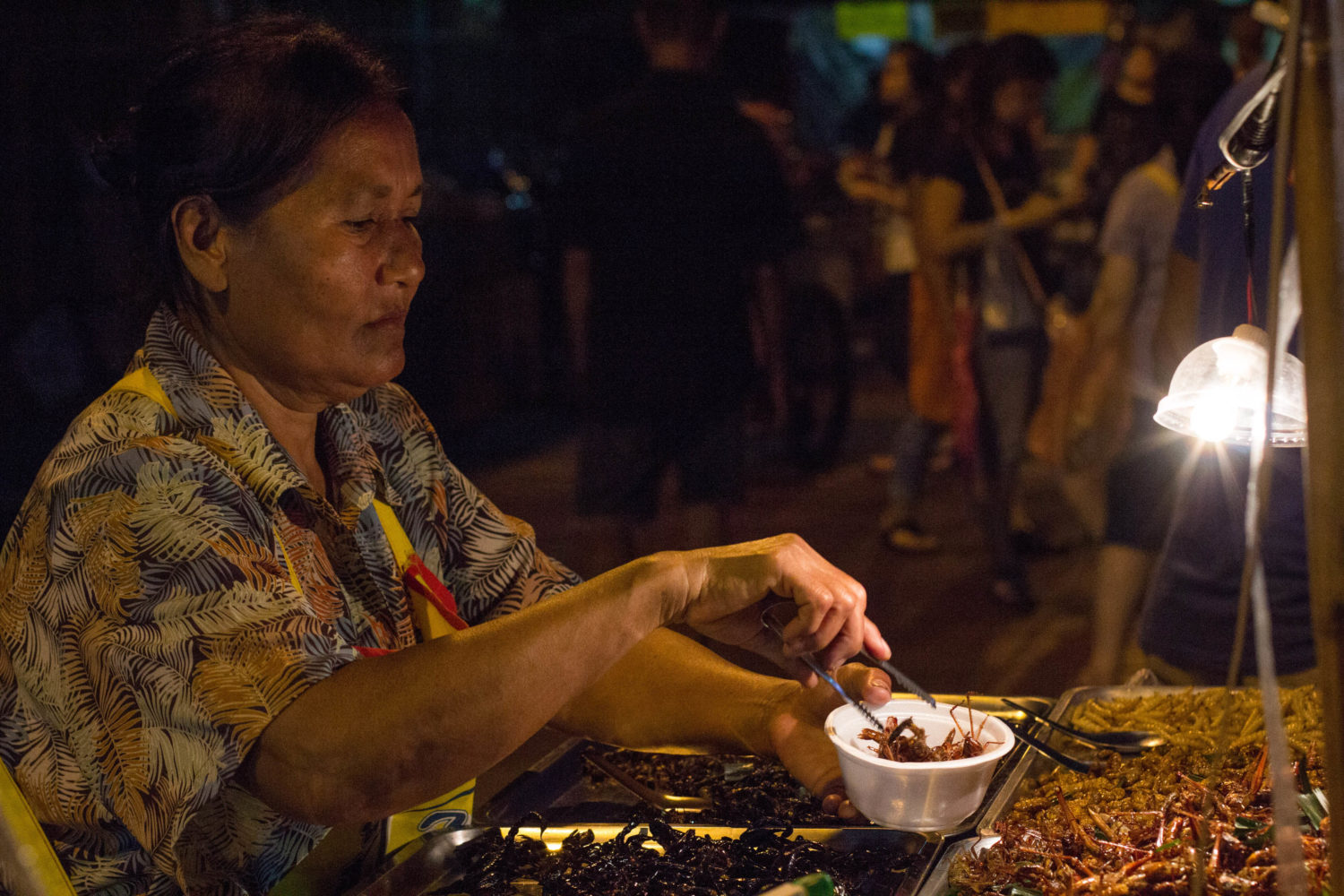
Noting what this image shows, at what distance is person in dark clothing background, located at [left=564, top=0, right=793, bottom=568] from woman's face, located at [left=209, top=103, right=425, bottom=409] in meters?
2.76

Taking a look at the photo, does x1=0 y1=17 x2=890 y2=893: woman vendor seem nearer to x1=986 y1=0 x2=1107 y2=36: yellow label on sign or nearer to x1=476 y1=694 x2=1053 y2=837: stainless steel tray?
x1=476 y1=694 x2=1053 y2=837: stainless steel tray

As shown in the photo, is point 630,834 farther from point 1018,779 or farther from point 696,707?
point 1018,779

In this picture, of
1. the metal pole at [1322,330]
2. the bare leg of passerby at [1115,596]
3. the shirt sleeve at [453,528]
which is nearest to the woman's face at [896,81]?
the bare leg of passerby at [1115,596]

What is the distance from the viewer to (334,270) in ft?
5.29

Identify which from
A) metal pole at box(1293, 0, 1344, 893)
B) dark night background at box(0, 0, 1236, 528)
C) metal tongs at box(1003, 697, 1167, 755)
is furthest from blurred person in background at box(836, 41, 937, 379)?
metal pole at box(1293, 0, 1344, 893)

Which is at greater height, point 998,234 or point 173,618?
point 998,234

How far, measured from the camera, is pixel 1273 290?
2.97ft

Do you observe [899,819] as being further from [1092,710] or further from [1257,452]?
[1257,452]

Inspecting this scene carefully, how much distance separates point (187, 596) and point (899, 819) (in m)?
0.89

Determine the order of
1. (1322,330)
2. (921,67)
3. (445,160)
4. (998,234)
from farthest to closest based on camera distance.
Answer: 1. (445,160)
2. (921,67)
3. (998,234)
4. (1322,330)

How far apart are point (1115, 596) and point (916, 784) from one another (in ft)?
8.26

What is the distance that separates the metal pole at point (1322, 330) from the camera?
87cm

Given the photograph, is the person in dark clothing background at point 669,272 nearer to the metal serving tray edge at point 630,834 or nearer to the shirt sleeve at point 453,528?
the shirt sleeve at point 453,528

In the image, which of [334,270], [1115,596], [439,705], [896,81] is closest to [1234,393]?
[439,705]
